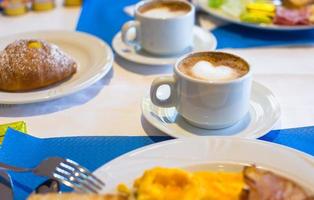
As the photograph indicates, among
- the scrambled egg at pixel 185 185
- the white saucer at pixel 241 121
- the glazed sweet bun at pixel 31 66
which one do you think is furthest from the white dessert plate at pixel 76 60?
the scrambled egg at pixel 185 185

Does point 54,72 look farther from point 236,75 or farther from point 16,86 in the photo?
point 236,75

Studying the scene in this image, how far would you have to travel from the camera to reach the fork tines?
1.82 ft

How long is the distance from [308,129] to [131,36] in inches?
21.0

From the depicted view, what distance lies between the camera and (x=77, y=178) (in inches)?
22.7

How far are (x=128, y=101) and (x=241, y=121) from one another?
232mm

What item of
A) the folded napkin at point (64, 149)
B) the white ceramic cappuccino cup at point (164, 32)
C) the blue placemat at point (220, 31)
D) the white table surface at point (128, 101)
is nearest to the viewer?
the folded napkin at point (64, 149)

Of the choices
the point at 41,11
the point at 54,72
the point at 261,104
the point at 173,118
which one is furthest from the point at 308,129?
the point at 41,11

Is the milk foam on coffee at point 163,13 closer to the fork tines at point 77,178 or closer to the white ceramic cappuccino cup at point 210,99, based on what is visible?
the white ceramic cappuccino cup at point 210,99

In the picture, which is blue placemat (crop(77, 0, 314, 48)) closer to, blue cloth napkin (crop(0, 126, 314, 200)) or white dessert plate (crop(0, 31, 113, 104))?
white dessert plate (crop(0, 31, 113, 104))

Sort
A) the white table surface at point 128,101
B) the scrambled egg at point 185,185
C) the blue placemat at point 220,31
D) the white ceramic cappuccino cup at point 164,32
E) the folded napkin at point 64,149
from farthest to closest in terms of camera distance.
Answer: the blue placemat at point 220,31, the white ceramic cappuccino cup at point 164,32, the white table surface at point 128,101, the folded napkin at point 64,149, the scrambled egg at point 185,185

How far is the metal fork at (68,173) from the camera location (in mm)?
556

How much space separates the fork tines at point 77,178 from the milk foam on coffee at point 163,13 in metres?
0.51

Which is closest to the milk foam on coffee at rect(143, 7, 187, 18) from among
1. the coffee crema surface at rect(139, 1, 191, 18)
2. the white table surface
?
the coffee crema surface at rect(139, 1, 191, 18)

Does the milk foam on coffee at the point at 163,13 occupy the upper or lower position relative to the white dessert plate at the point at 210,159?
upper
